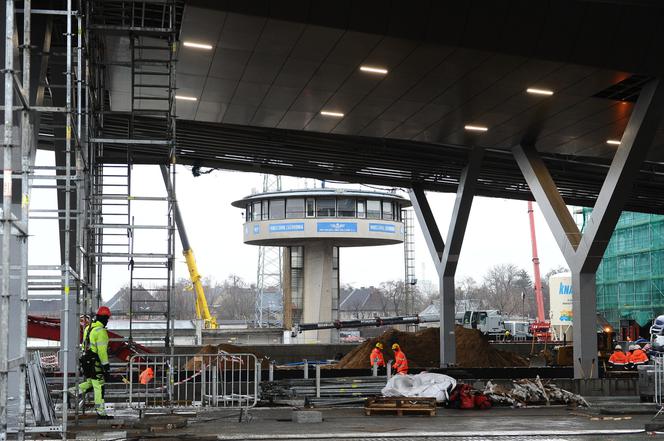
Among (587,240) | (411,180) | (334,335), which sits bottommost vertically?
(334,335)

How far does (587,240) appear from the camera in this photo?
26.2 m

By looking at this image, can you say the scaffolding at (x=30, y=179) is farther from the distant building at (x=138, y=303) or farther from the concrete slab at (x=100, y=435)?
the distant building at (x=138, y=303)

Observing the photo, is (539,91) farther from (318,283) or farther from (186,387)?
(318,283)

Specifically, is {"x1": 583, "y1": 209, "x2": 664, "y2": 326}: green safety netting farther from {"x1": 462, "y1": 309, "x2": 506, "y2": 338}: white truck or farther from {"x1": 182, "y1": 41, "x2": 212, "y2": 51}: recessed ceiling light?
{"x1": 182, "y1": 41, "x2": 212, "y2": 51}: recessed ceiling light

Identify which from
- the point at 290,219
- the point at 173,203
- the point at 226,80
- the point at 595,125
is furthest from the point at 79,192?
the point at 290,219

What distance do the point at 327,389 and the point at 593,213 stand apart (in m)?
9.05

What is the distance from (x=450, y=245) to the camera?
35562 mm

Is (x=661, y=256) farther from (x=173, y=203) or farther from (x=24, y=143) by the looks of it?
(x=24, y=143)

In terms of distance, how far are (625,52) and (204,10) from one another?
32.8 ft

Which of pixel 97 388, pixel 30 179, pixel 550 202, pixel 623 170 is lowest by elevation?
pixel 97 388

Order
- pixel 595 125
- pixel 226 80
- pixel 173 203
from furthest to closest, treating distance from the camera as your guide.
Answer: pixel 595 125
pixel 226 80
pixel 173 203

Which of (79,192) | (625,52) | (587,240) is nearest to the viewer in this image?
(79,192)

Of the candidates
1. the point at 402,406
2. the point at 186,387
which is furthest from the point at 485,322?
the point at 186,387

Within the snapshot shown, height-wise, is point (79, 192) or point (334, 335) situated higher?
point (79, 192)
